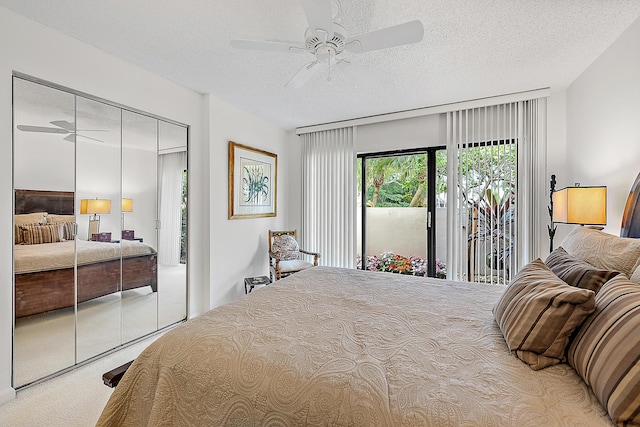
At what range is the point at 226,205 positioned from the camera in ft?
11.7

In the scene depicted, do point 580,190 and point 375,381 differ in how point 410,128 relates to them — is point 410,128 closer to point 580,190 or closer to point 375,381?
point 580,190

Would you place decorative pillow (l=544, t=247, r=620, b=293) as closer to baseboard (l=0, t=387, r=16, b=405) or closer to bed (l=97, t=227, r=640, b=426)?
bed (l=97, t=227, r=640, b=426)

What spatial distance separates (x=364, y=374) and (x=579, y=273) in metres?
1.05

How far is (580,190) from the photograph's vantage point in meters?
2.10

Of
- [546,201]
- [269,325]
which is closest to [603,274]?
[269,325]

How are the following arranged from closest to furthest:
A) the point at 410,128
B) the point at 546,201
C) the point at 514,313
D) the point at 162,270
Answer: the point at 514,313
the point at 162,270
the point at 546,201
the point at 410,128

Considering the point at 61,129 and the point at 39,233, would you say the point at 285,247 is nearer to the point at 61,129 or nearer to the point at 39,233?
the point at 39,233

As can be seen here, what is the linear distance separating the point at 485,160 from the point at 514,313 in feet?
9.19

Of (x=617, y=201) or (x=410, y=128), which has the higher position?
(x=410, y=128)

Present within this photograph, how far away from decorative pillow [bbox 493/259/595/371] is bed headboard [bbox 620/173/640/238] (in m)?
1.12

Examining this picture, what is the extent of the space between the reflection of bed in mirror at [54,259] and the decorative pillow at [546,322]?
2.90 m

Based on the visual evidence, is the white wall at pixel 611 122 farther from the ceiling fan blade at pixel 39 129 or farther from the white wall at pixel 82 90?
the ceiling fan blade at pixel 39 129

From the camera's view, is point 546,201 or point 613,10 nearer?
point 613,10

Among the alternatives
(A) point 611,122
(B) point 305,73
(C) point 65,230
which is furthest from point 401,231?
(C) point 65,230
